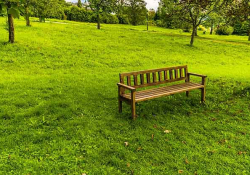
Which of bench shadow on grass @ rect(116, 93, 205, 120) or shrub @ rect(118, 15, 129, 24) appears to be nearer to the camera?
bench shadow on grass @ rect(116, 93, 205, 120)

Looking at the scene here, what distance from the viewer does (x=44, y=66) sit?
10.2 meters

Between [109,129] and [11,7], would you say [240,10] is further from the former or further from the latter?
[11,7]

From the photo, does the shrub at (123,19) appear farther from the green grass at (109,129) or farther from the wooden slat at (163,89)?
the wooden slat at (163,89)

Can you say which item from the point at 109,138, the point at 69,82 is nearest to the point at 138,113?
the point at 109,138

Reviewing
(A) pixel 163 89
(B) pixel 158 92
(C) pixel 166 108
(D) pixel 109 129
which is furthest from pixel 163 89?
(D) pixel 109 129

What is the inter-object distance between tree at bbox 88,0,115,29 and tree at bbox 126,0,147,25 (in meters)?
27.9

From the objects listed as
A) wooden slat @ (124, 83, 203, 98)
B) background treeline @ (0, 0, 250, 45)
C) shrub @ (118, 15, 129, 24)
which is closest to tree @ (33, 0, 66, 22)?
background treeline @ (0, 0, 250, 45)

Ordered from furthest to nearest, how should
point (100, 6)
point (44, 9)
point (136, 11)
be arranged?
1. point (136, 11)
2. point (100, 6)
3. point (44, 9)

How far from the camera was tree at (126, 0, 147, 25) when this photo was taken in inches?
2181

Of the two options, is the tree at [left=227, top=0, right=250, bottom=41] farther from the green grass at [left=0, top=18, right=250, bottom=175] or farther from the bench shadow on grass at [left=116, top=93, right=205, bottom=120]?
the bench shadow on grass at [left=116, top=93, right=205, bottom=120]

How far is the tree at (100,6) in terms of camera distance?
2728 centimetres

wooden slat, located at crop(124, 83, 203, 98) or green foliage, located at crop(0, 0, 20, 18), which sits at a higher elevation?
green foliage, located at crop(0, 0, 20, 18)

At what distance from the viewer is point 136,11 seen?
188 feet

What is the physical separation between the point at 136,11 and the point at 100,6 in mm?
31861
